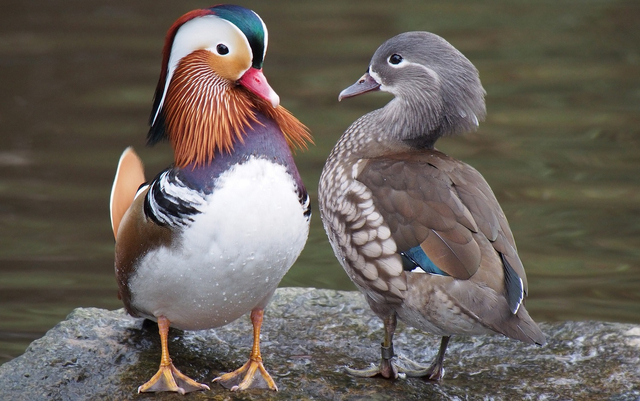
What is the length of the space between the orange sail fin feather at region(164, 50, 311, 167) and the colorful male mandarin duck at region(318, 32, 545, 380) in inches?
18.4

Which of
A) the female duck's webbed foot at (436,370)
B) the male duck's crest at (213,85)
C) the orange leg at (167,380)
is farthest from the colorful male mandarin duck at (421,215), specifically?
the orange leg at (167,380)

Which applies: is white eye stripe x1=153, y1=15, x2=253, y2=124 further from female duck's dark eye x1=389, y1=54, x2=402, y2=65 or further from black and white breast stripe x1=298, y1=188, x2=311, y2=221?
female duck's dark eye x1=389, y1=54, x2=402, y2=65

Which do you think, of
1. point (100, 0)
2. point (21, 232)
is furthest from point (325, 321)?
point (100, 0)

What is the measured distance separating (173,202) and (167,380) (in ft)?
2.13

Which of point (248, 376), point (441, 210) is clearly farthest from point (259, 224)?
point (441, 210)

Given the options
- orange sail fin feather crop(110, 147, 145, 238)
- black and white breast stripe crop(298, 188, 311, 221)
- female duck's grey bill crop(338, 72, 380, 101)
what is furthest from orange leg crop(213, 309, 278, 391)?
female duck's grey bill crop(338, 72, 380, 101)

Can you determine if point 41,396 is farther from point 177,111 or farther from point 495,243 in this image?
point 495,243

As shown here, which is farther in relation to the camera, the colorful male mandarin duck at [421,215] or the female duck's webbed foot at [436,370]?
the female duck's webbed foot at [436,370]

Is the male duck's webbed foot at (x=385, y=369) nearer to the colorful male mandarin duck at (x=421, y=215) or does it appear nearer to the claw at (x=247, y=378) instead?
the colorful male mandarin duck at (x=421, y=215)

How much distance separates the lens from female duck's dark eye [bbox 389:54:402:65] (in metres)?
3.97

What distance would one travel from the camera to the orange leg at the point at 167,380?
3340 mm

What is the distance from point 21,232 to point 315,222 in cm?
199

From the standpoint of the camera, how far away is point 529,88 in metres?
8.77

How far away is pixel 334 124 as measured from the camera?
26.0 ft
